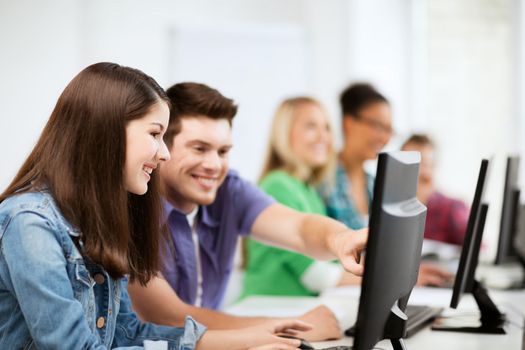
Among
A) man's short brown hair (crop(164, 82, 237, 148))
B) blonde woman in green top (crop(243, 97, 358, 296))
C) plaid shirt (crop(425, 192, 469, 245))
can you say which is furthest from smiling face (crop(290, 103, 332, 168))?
man's short brown hair (crop(164, 82, 237, 148))

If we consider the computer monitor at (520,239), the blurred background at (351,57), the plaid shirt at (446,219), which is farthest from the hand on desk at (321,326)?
the blurred background at (351,57)

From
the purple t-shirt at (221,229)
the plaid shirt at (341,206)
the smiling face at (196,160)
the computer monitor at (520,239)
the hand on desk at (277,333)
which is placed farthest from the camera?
the plaid shirt at (341,206)

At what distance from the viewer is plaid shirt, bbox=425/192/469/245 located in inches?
150

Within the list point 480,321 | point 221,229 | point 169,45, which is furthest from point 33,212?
point 169,45

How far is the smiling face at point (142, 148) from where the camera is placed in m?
1.22

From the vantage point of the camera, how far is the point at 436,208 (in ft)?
12.6

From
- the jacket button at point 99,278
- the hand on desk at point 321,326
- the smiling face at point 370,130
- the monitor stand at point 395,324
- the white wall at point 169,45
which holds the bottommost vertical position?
the hand on desk at point 321,326

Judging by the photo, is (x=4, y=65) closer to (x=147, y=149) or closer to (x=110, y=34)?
(x=110, y=34)

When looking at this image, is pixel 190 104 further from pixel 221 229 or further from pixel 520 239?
pixel 520 239

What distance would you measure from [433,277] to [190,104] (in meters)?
1.35

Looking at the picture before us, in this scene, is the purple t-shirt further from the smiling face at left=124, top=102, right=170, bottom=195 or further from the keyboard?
the smiling face at left=124, top=102, right=170, bottom=195

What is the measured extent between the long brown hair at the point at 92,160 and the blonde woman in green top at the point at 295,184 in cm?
140

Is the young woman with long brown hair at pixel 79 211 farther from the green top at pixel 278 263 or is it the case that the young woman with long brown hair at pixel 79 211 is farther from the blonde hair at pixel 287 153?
the blonde hair at pixel 287 153

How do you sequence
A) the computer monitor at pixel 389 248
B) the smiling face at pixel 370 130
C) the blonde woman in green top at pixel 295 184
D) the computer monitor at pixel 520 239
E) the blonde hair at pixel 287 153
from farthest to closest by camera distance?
the smiling face at pixel 370 130, the blonde hair at pixel 287 153, the computer monitor at pixel 520 239, the blonde woman in green top at pixel 295 184, the computer monitor at pixel 389 248
